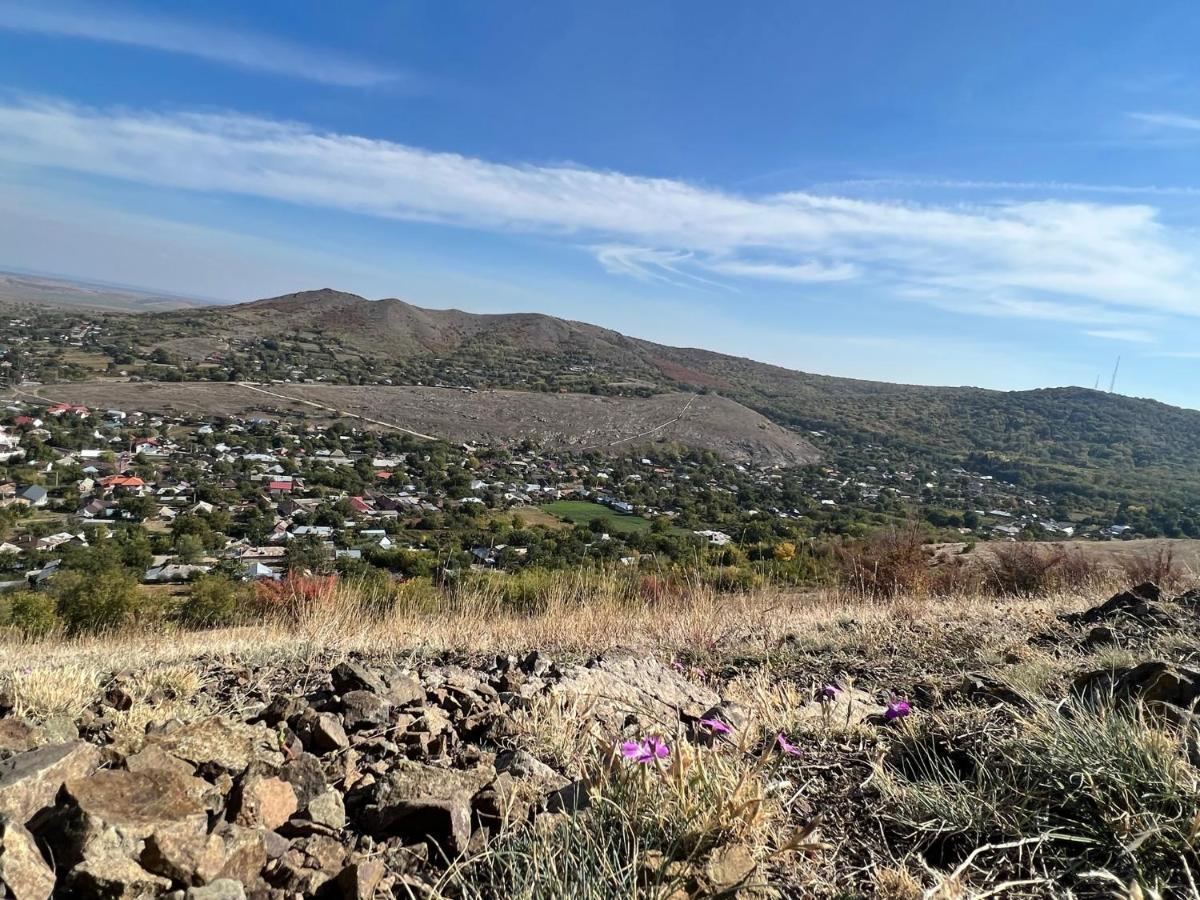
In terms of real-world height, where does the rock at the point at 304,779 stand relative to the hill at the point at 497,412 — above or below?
above

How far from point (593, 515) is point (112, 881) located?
25.3 meters

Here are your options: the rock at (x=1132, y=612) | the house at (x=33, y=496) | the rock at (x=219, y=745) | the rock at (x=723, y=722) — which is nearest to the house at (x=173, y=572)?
the house at (x=33, y=496)

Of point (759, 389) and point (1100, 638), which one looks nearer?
point (1100, 638)

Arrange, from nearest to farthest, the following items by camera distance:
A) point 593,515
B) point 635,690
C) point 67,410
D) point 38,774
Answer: point 38,774
point 635,690
point 593,515
point 67,410

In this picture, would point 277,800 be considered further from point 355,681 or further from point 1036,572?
point 1036,572

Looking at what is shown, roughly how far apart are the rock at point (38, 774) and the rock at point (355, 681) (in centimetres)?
107

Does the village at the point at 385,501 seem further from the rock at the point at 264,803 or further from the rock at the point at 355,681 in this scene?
the rock at the point at 264,803

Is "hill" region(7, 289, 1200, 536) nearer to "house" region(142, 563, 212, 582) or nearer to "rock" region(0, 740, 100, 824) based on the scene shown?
"house" region(142, 563, 212, 582)

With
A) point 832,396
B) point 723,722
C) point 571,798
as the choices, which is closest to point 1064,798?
point 723,722

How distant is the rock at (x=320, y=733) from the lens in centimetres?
209

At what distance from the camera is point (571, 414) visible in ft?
148

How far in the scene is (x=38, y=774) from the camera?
140 cm

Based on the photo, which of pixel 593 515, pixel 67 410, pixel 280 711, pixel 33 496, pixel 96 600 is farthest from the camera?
pixel 67 410

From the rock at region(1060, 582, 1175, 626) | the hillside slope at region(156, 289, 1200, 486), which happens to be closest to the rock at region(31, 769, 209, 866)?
the rock at region(1060, 582, 1175, 626)
